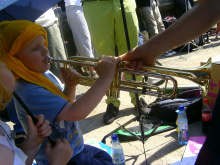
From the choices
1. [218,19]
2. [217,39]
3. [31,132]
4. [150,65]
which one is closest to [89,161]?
[31,132]

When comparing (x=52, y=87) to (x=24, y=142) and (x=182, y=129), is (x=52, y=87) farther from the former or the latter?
(x=182, y=129)


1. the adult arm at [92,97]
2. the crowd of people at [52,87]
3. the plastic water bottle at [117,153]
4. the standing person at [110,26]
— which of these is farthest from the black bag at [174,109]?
the adult arm at [92,97]

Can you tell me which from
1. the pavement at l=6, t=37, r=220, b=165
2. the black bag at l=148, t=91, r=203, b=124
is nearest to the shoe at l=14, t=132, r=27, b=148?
the pavement at l=6, t=37, r=220, b=165

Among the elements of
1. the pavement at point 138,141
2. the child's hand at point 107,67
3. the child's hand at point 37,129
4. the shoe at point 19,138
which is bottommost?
the pavement at point 138,141

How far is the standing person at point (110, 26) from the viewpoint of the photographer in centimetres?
306

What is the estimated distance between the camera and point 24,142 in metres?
1.35

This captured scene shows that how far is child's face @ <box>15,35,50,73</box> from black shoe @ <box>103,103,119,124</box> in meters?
1.69

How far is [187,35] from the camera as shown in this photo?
58.4 inches

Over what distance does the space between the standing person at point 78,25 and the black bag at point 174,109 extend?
2578mm

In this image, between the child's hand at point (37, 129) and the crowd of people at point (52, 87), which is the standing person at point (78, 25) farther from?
the child's hand at point (37, 129)

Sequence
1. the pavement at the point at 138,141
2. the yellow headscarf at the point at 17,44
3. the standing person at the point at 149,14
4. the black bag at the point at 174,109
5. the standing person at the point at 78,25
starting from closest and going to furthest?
the yellow headscarf at the point at 17,44, the pavement at the point at 138,141, the black bag at the point at 174,109, the standing person at the point at 78,25, the standing person at the point at 149,14

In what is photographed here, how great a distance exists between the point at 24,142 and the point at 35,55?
1.87 feet

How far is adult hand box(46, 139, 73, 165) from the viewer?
1.36 meters

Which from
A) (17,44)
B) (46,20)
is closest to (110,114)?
(46,20)
